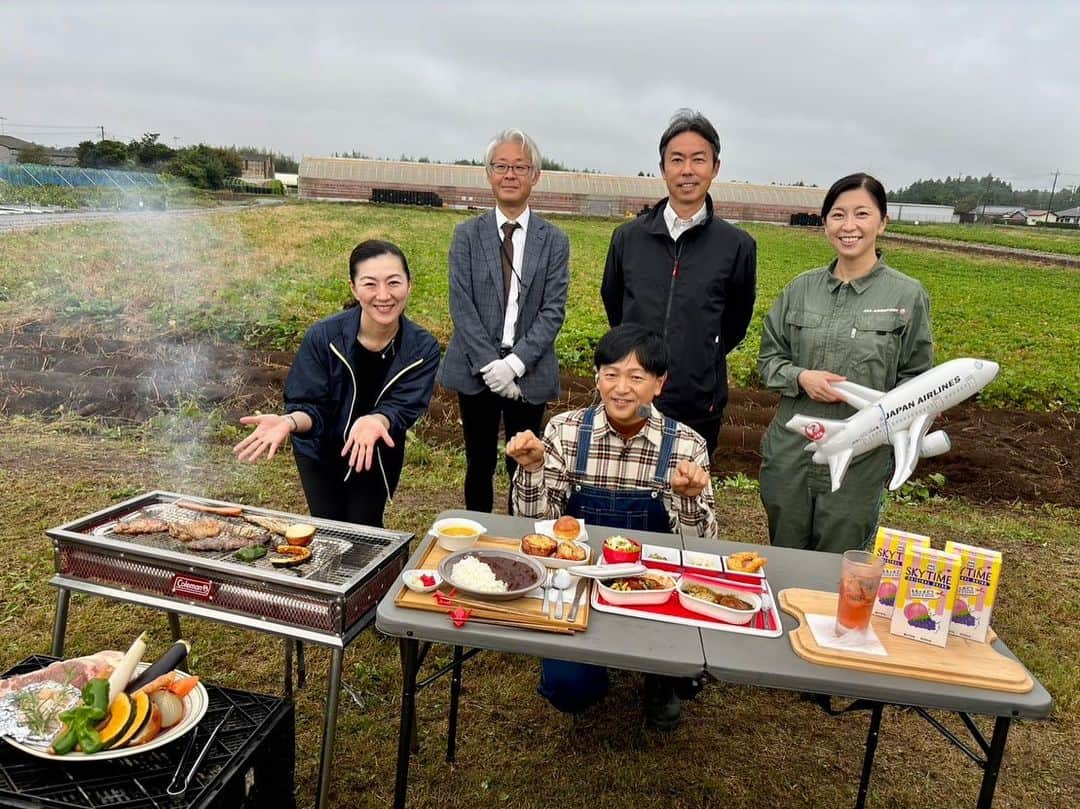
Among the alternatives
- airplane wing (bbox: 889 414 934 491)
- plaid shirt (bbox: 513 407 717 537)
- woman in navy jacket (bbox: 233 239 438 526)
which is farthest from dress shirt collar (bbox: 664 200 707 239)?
airplane wing (bbox: 889 414 934 491)

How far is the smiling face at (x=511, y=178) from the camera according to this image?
3.88 metres

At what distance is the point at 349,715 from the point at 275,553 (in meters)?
1.09

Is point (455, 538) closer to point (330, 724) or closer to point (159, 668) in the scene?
point (330, 724)

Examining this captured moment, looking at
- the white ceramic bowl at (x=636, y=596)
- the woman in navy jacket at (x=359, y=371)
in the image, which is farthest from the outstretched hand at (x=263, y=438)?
the white ceramic bowl at (x=636, y=596)

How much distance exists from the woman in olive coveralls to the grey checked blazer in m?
1.28

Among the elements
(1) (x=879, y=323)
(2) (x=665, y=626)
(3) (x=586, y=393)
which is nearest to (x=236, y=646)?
(2) (x=665, y=626)

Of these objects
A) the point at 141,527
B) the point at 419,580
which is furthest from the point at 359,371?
the point at 419,580

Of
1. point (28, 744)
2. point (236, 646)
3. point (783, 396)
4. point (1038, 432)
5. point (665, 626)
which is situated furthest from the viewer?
point (1038, 432)

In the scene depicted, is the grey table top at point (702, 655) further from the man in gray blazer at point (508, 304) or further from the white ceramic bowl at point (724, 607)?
the man in gray blazer at point (508, 304)

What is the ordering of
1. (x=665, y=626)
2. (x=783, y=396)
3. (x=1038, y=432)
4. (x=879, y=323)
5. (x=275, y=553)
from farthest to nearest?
(x=1038, y=432) < (x=783, y=396) < (x=879, y=323) < (x=275, y=553) < (x=665, y=626)

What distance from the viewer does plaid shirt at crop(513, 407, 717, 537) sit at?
9.72 feet

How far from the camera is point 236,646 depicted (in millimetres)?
3781

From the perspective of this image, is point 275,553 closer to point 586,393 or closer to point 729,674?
point 729,674

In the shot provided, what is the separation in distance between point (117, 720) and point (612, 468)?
1909 millimetres
